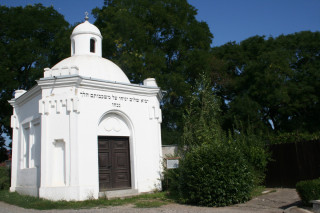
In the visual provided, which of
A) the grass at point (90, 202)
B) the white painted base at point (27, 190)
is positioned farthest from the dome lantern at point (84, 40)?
the grass at point (90, 202)

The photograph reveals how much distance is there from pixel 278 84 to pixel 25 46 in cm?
2059

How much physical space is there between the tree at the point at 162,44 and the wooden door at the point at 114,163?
9.31 m

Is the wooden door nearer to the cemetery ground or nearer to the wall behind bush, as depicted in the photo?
the cemetery ground

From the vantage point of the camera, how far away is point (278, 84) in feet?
77.8

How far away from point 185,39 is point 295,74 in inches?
383

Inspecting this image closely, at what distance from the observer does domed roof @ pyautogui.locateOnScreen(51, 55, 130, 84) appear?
14516 millimetres

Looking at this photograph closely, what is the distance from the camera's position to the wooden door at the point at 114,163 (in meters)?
13.3

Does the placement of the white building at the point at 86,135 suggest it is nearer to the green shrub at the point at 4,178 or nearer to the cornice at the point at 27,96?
the cornice at the point at 27,96

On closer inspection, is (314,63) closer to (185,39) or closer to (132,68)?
(185,39)

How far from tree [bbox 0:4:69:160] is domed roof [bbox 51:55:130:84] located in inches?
337

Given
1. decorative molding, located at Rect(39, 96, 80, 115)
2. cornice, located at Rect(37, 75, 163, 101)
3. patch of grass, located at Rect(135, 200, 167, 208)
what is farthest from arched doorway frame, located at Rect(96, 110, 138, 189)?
patch of grass, located at Rect(135, 200, 167, 208)

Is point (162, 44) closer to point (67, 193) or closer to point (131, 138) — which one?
point (131, 138)

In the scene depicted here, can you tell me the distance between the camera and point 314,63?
25641mm

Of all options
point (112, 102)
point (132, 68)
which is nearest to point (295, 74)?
point (132, 68)
